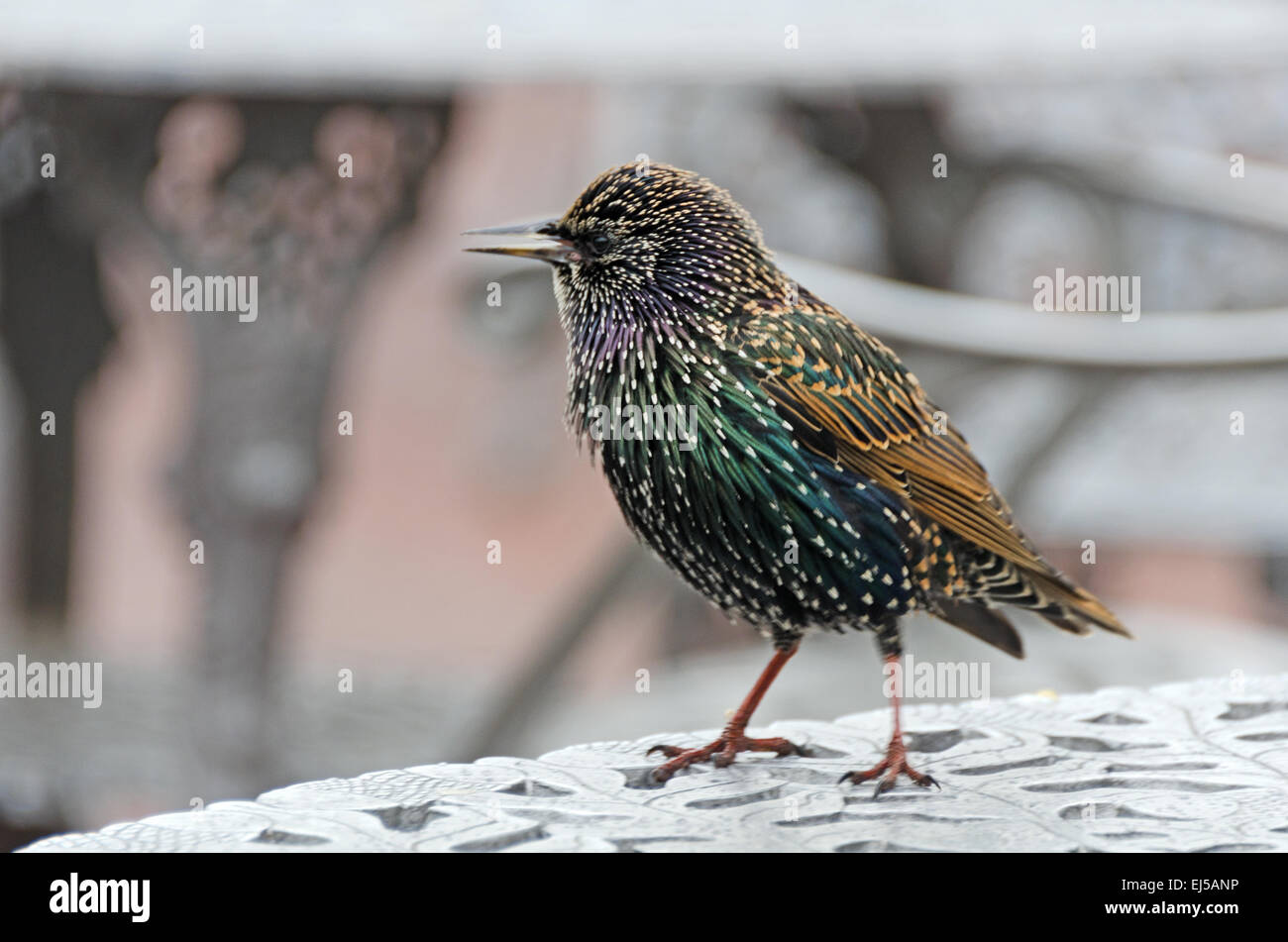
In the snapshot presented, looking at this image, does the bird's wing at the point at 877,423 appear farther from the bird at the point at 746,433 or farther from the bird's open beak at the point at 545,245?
the bird's open beak at the point at 545,245

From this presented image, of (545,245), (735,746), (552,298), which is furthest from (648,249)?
(552,298)

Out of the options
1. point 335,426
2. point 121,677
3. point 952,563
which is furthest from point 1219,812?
point 121,677

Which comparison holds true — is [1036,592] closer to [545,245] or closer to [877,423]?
[877,423]

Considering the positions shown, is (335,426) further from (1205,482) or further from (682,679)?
(1205,482)

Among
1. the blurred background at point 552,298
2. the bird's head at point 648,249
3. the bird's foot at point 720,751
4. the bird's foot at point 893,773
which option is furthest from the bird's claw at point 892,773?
the blurred background at point 552,298

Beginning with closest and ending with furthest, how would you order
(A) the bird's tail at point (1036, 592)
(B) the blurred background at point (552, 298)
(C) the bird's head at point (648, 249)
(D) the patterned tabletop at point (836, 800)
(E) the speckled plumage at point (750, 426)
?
(D) the patterned tabletop at point (836, 800)
(E) the speckled plumage at point (750, 426)
(C) the bird's head at point (648, 249)
(A) the bird's tail at point (1036, 592)
(B) the blurred background at point (552, 298)

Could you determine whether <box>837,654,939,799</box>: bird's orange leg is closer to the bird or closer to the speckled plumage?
the bird

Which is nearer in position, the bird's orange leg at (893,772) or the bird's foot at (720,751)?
the bird's orange leg at (893,772)
